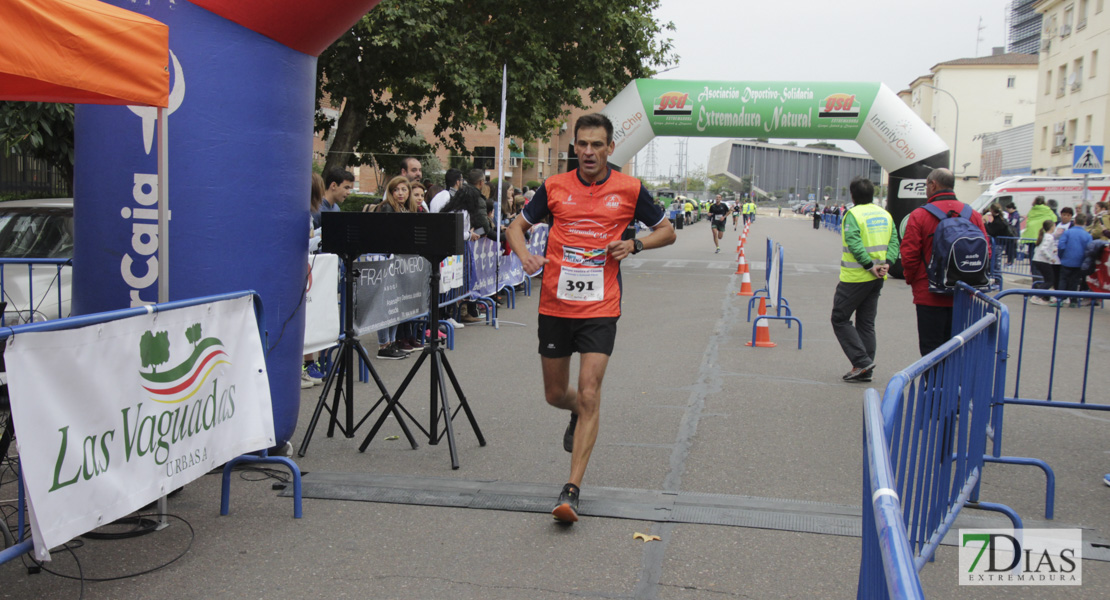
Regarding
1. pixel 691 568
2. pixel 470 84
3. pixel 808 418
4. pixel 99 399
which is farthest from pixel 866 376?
pixel 470 84

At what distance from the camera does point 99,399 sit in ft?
11.9

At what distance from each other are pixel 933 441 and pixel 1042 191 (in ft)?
98.2

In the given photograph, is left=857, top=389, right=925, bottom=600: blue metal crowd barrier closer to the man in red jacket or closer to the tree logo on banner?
the tree logo on banner

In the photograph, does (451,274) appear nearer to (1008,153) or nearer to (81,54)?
(81,54)

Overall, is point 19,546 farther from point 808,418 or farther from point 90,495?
point 808,418

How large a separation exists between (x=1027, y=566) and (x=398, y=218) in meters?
3.91

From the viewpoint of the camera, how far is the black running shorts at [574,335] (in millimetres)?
4906

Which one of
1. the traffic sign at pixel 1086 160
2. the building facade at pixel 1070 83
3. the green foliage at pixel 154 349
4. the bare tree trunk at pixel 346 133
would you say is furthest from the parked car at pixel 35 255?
the building facade at pixel 1070 83

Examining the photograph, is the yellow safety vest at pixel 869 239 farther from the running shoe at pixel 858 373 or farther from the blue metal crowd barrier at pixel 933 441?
the blue metal crowd barrier at pixel 933 441

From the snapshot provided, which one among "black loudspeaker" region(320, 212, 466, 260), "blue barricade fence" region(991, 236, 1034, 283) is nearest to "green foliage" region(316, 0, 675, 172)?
"blue barricade fence" region(991, 236, 1034, 283)

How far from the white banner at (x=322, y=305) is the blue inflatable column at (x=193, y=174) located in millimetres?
2386

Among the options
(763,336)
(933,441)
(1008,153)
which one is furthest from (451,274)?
(1008,153)

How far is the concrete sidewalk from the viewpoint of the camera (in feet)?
13.1

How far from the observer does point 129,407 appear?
3.83 m
